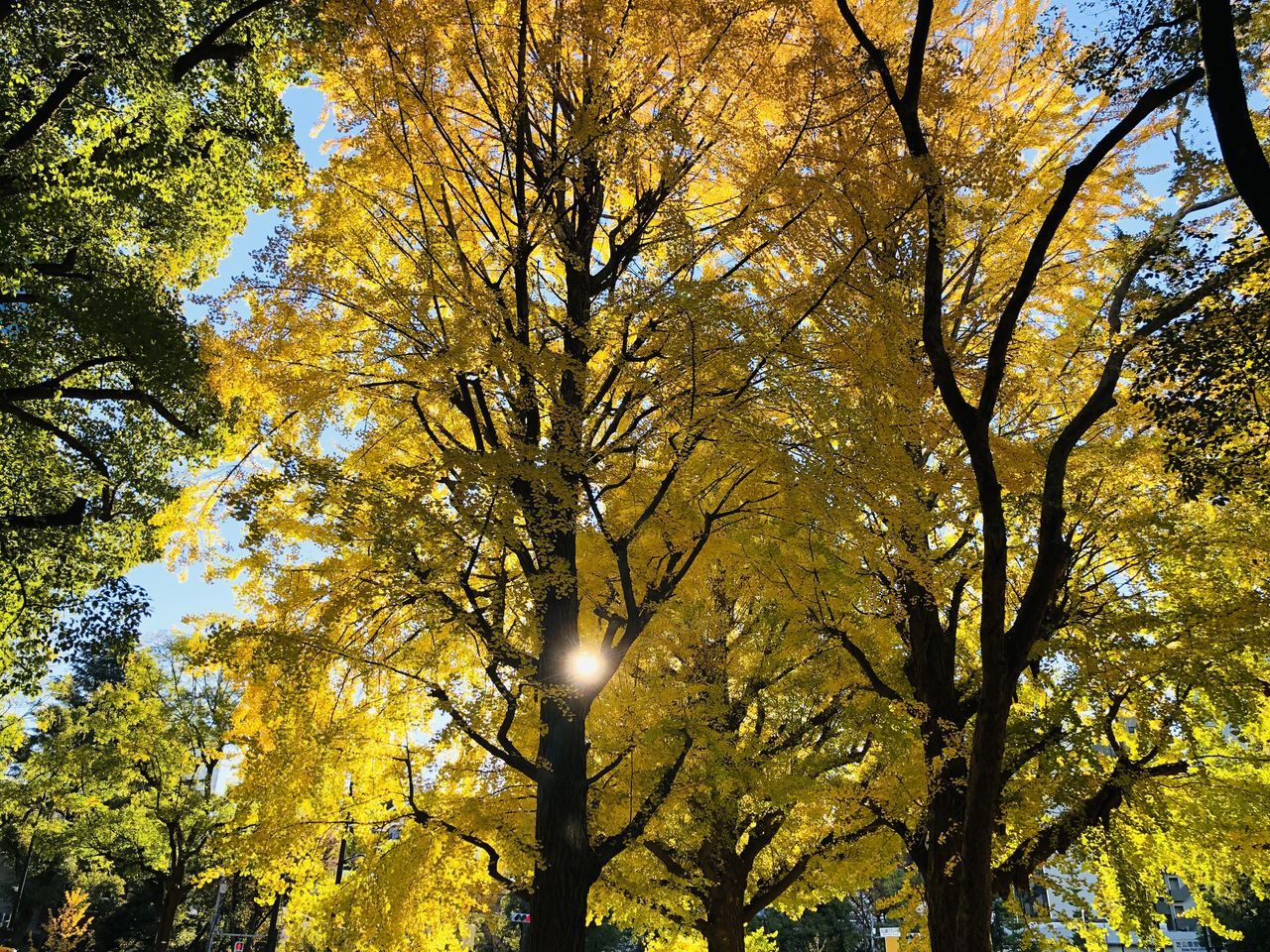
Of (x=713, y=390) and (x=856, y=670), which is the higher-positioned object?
(x=713, y=390)

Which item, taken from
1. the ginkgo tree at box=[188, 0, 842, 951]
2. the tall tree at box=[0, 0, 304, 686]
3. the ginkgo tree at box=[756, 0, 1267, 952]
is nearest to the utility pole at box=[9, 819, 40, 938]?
the tall tree at box=[0, 0, 304, 686]

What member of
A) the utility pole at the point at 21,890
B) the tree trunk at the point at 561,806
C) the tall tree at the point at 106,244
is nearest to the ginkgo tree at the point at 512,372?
the tree trunk at the point at 561,806

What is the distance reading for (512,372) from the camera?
18.1ft

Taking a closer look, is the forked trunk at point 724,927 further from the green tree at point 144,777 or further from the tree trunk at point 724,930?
the green tree at point 144,777

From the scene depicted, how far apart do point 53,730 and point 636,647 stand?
31869 millimetres

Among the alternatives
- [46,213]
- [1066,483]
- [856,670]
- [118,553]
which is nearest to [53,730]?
[118,553]

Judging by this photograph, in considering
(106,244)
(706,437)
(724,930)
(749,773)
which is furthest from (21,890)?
(706,437)

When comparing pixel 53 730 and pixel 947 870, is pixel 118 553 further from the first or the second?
pixel 53 730

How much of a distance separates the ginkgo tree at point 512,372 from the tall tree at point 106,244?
1.95m

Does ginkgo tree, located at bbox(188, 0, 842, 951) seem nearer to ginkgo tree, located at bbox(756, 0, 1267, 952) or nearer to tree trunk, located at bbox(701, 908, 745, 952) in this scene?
ginkgo tree, located at bbox(756, 0, 1267, 952)

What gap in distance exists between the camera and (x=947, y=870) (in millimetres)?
6648

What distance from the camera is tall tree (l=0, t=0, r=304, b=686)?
7.89 m

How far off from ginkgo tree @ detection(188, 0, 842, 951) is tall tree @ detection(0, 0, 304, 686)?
6.39ft

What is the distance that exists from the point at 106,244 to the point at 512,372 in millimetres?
7701
